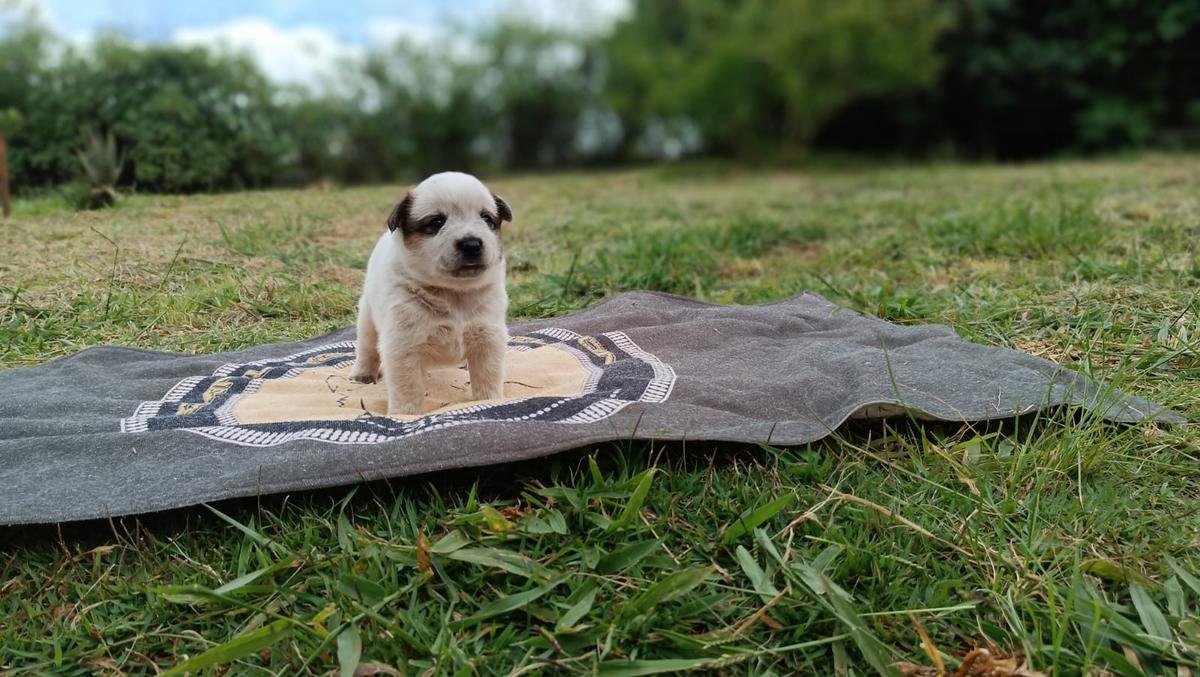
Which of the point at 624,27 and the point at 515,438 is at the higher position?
the point at 624,27

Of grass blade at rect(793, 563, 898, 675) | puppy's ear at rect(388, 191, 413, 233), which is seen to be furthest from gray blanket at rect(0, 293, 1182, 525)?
puppy's ear at rect(388, 191, 413, 233)

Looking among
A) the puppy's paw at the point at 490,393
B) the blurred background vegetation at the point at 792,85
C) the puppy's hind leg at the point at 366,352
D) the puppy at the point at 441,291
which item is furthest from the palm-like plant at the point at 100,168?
the blurred background vegetation at the point at 792,85

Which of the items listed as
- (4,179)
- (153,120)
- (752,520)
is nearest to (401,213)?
(752,520)

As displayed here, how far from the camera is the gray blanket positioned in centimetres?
214

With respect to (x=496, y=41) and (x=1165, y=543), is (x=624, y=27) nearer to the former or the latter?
(x=496, y=41)

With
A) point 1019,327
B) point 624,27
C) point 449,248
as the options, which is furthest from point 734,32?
point 449,248

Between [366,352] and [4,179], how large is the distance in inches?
82.3

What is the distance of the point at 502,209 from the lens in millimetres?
2988

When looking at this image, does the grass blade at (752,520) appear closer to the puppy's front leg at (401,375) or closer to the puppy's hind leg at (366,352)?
the puppy's front leg at (401,375)

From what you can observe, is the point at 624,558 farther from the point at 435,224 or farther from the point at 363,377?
the point at 363,377

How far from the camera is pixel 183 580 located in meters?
1.94

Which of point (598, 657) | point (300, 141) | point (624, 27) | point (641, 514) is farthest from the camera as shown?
point (624, 27)

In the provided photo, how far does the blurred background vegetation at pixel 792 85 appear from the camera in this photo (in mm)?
10555

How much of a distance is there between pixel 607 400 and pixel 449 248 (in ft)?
2.44
